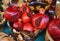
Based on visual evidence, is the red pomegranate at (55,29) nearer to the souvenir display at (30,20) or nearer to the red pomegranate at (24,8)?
the souvenir display at (30,20)

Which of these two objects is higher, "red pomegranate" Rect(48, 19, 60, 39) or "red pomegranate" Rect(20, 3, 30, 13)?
"red pomegranate" Rect(20, 3, 30, 13)

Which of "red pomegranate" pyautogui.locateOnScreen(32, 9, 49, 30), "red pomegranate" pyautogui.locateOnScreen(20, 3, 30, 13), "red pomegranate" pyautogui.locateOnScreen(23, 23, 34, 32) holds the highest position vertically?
"red pomegranate" pyautogui.locateOnScreen(20, 3, 30, 13)

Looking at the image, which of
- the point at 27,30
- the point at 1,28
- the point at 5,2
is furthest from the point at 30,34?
the point at 5,2

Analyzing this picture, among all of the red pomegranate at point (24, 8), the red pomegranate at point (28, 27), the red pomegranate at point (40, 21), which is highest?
the red pomegranate at point (24, 8)

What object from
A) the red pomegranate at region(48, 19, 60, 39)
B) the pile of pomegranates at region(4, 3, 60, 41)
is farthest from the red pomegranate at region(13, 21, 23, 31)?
the red pomegranate at region(48, 19, 60, 39)

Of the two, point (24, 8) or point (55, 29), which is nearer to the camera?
point (55, 29)

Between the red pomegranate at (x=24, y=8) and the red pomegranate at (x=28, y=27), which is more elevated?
the red pomegranate at (x=24, y=8)

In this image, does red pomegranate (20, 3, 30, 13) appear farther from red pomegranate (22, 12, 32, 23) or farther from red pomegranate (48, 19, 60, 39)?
red pomegranate (48, 19, 60, 39)

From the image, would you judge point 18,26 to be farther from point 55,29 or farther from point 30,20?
point 55,29

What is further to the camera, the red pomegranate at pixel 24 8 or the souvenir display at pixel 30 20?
the red pomegranate at pixel 24 8

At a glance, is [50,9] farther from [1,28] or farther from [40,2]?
[1,28]

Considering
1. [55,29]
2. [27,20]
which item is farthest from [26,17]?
[55,29]

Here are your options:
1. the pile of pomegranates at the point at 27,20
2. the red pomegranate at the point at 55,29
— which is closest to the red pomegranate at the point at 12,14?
the pile of pomegranates at the point at 27,20

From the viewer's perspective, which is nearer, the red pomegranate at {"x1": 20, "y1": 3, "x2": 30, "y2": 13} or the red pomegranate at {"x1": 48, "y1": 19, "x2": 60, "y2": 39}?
the red pomegranate at {"x1": 48, "y1": 19, "x2": 60, "y2": 39}
